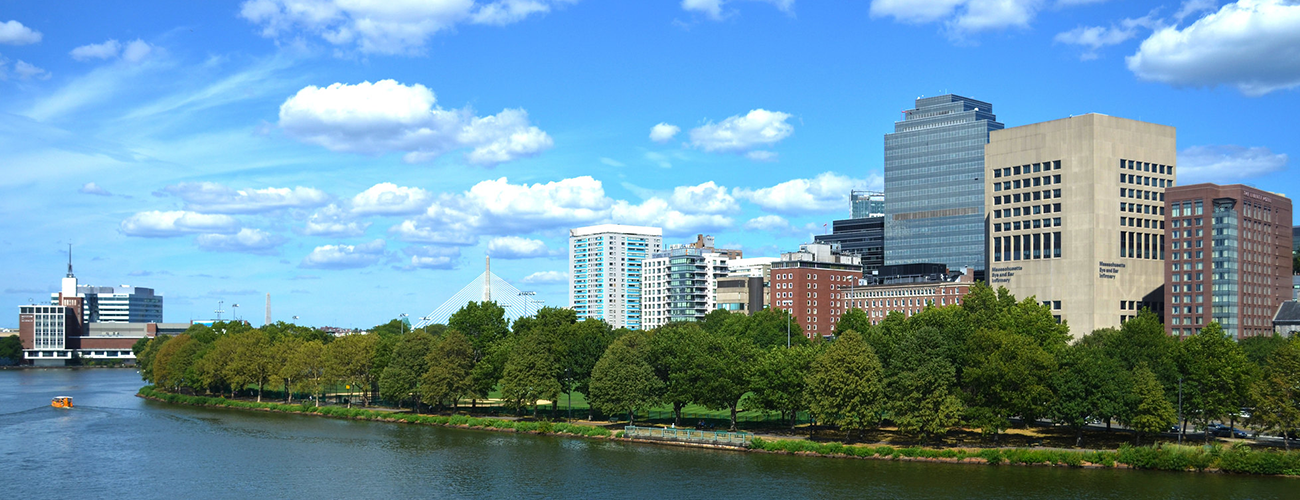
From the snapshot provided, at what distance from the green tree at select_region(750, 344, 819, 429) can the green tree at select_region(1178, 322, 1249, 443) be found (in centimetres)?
2881

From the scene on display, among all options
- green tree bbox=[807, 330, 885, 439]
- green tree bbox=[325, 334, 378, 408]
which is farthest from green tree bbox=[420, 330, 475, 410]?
green tree bbox=[807, 330, 885, 439]

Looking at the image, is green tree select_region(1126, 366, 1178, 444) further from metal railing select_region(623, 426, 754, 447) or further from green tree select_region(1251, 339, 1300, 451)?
metal railing select_region(623, 426, 754, 447)

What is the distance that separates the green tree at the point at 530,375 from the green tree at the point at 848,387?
28378 mm

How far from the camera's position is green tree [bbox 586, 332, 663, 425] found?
305ft

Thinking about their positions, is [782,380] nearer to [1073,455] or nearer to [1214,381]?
[1073,455]

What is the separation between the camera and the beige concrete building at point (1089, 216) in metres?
156

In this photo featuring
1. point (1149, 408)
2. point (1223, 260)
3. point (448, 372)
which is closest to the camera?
point (1149, 408)

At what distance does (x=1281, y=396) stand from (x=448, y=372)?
73120mm

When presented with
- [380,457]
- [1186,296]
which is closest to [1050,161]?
[1186,296]

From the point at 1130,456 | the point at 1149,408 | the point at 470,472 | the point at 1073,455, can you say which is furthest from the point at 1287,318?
the point at 470,472

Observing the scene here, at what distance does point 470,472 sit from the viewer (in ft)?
245

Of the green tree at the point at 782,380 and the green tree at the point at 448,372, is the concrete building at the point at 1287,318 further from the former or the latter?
the green tree at the point at 448,372

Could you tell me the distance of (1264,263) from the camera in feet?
491

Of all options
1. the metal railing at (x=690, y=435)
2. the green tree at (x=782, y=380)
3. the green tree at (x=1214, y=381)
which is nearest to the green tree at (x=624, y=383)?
the metal railing at (x=690, y=435)
